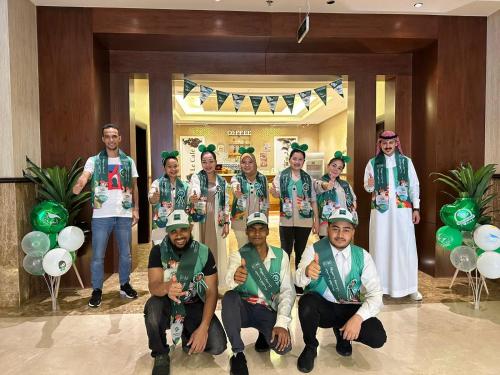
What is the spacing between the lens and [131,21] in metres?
3.96

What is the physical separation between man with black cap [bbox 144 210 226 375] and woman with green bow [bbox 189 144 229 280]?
1.35 meters

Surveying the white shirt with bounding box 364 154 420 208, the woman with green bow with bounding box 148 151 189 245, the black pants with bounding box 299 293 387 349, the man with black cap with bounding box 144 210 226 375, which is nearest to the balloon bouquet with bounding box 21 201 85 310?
the woman with green bow with bounding box 148 151 189 245

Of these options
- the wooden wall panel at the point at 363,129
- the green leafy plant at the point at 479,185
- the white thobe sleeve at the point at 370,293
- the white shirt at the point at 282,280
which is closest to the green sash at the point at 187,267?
the white shirt at the point at 282,280

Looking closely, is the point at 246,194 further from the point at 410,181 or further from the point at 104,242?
the point at 410,181

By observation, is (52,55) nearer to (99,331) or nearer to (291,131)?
(99,331)

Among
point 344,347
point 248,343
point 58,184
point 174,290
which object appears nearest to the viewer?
point 174,290

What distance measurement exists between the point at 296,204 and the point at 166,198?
4.07ft

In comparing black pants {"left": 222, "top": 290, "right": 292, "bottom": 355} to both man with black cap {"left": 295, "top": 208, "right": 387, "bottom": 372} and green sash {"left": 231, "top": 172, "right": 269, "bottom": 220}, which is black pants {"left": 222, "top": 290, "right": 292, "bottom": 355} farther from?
green sash {"left": 231, "top": 172, "right": 269, "bottom": 220}

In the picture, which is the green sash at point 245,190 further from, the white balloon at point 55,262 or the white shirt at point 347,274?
the white balloon at point 55,262

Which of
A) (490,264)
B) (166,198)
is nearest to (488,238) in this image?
(490,264)

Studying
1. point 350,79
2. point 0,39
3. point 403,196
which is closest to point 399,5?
point 350,79

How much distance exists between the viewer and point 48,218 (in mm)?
3266

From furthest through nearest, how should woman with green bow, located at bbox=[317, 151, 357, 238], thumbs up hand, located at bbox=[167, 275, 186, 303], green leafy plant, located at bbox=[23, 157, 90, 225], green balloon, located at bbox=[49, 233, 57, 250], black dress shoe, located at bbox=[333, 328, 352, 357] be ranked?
1. woman with green bow, located at bbox=[317, 151, 357, 238]
2. green leafy plant, located at bbox=[23, 157, 90, 225]
3. green balloon, located at bbox=[49, 233, 57, 250]
4. black dress shoe, located at bbox=[333, 328, 352, 357]
5. thumbs up hand, located at bbox=[167, 275, 186, 303]

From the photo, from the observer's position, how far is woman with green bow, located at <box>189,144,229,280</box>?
12.0ft
